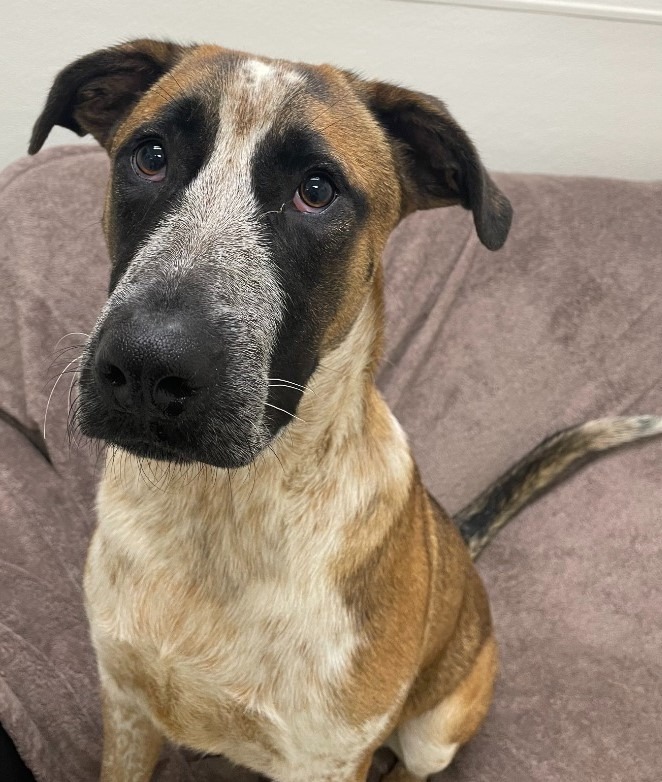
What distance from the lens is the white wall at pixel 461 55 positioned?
287 centimetres

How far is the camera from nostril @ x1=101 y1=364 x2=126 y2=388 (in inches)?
46.2

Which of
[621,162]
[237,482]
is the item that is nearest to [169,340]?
[237,482]

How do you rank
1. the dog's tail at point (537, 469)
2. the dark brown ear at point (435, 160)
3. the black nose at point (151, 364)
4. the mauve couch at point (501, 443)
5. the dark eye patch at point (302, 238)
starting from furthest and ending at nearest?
the dog's tail at point (537, 469), the mauve couch at point (501, 443), the dark brown ear at point (435, 160), the dark eye patch at point (302, 238), the black nose at point (151, 364)

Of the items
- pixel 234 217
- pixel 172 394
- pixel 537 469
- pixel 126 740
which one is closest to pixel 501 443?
pixel 537 469

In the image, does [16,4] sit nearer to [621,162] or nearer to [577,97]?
[577,97]

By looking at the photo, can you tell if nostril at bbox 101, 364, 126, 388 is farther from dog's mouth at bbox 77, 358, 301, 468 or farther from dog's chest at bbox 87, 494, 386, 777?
dog's chest at bbox 87, 494, 386, 777

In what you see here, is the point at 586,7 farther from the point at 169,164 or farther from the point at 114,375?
the point at 114,375

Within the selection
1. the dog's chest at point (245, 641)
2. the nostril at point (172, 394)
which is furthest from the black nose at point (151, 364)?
the dog's chest at point (245, 641)

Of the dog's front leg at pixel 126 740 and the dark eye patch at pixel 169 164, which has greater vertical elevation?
the dark eye patch at pixel 169 164

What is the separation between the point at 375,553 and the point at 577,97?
227 cm

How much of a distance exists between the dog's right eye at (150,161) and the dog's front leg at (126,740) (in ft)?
3.39

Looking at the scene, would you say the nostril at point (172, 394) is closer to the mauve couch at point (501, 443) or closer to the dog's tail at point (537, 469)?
the mauve couch at point (501, 443)

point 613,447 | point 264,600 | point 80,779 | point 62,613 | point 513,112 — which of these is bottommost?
point 80,779

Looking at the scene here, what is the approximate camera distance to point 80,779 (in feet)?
6.59
